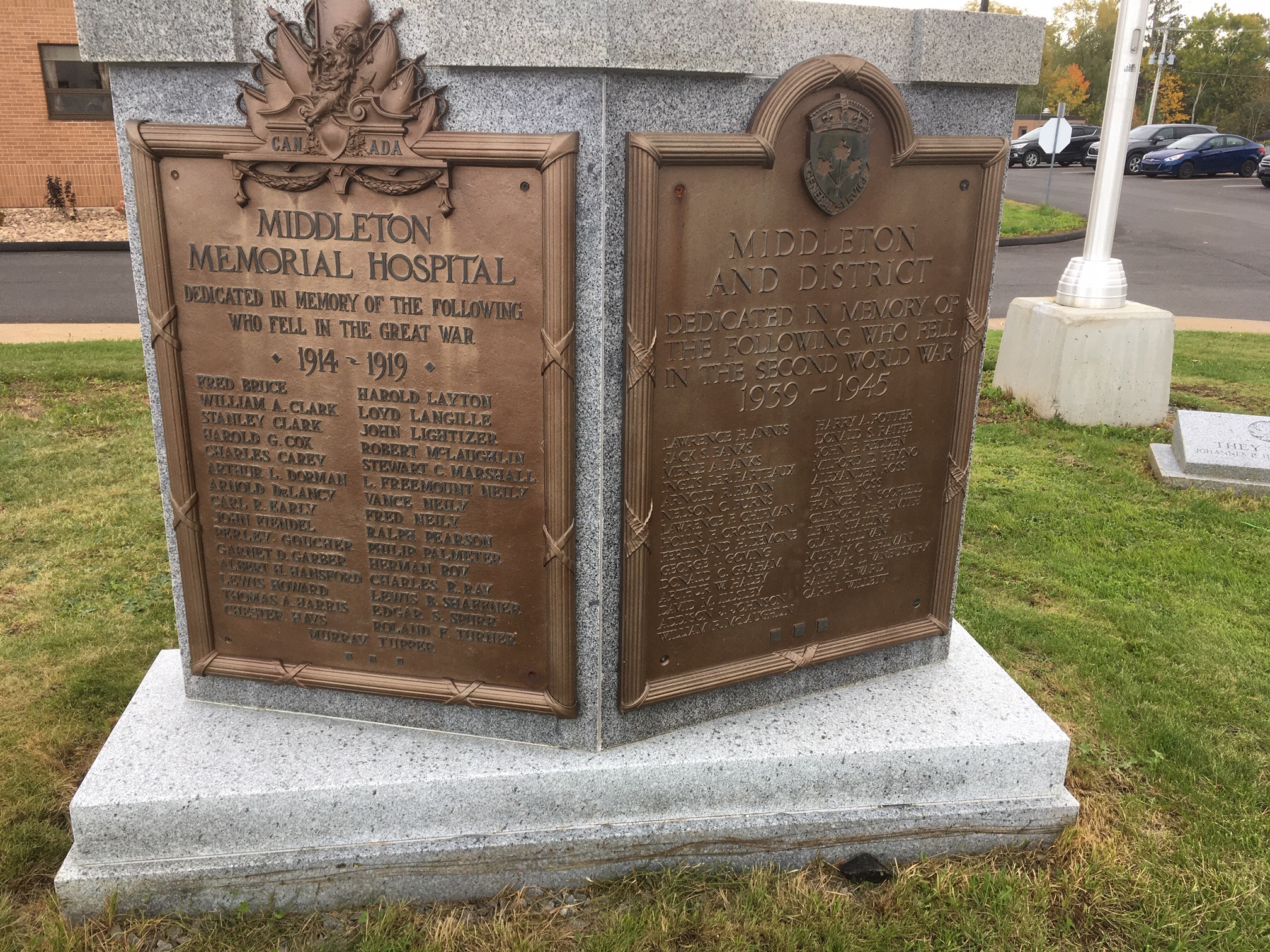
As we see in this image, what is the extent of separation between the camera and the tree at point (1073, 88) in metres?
55.0

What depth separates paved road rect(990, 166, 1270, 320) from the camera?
1505 centimetres

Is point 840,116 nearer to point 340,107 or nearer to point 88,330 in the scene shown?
point 340,107

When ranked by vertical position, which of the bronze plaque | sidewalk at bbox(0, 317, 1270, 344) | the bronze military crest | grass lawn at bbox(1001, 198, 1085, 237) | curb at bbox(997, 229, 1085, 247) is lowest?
sidewalk at bbox(0, 317, 1270, 344)

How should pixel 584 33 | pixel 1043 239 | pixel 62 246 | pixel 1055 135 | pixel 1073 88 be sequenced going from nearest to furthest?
pixel 584 33, pixel 62 246, pixel 1055 135, pixel 1043 239, pixel 1073 88

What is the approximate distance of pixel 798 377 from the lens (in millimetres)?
3279

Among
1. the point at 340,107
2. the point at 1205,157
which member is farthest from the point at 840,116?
the point at 1205,157

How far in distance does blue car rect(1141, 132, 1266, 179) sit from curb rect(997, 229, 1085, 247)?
1458cm

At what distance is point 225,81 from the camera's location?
2.85 m

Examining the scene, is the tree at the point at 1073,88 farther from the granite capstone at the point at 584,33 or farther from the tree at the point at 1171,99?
the granite capstone at the point at 584,33

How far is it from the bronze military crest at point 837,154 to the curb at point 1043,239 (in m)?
18.2

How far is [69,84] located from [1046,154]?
33.3 meters

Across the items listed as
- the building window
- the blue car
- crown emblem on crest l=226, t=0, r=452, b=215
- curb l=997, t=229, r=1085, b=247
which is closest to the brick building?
the building window

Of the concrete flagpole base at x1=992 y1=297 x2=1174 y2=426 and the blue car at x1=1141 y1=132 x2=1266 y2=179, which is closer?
the concrete flagpole base at x1=992 y1=297 x2=1174 y2=426

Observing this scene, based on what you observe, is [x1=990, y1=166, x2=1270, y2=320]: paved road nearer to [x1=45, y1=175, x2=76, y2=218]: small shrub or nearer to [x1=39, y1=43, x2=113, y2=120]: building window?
[x1=39, y1=43, x2=113, y2=120]: building window
